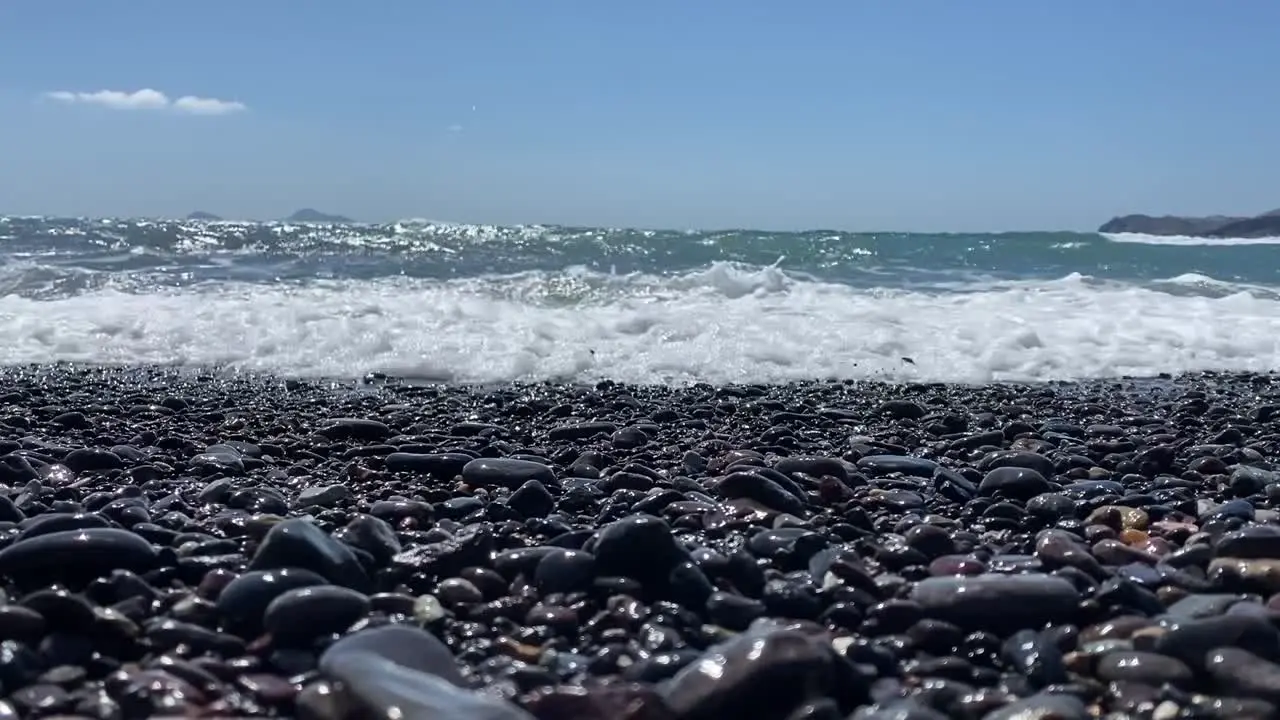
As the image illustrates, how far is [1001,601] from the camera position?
8.47 ft

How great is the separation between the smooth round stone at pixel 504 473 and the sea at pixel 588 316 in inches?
131

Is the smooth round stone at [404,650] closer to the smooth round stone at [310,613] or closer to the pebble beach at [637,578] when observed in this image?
the pebble beach at [637,578]

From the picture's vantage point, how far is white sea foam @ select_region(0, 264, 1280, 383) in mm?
7906

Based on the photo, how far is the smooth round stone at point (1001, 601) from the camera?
2.56 m

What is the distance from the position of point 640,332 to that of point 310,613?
6614 mm

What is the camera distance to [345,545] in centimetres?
290

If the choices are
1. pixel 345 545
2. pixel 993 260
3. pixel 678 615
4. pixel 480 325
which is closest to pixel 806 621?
pixel 678 615

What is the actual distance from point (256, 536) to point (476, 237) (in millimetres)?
15444

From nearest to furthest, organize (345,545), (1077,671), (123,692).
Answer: (123,692) < (1077,671) < (345,545)

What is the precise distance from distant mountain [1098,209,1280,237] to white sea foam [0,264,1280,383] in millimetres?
25205

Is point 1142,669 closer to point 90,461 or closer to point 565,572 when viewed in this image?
point 565,572

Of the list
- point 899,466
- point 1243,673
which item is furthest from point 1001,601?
point 899,466

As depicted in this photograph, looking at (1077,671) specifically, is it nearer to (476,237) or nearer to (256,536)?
(256,536)

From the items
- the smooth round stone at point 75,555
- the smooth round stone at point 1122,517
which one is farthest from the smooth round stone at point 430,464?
the smooth round stone at point 1122,517
